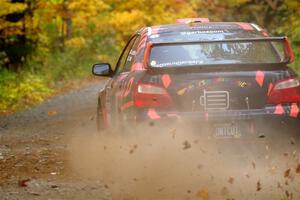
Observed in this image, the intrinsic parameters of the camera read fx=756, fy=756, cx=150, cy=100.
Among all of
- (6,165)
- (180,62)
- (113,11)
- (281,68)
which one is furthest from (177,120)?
(113,11)

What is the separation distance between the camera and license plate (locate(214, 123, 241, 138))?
750 centimetres

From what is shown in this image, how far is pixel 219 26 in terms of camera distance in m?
8.79

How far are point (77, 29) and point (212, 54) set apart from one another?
79.3 ft

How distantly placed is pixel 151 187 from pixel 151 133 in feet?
2.12

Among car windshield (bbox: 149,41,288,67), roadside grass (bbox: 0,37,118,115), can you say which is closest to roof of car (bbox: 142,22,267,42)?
car windshield (bbox: 149,41,288,67)

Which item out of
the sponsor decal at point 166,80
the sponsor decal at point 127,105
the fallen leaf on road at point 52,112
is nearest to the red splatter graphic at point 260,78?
the sponsor decal at point 166,80

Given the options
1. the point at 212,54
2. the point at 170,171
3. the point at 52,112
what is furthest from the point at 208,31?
the point at 52,112

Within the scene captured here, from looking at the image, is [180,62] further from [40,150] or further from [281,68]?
[40,150]

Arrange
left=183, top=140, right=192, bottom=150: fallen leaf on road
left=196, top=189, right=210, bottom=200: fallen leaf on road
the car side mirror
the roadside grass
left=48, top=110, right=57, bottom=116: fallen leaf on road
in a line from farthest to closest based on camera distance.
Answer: the roadside grass
left=48, top=110, right=57, bottom=116: fallen leaf on road
the car side mirror
left=183, top=140, right=192, bottom=150: fallen leaf on road
left=196, top=189, right=210, bottom=200: fallen leaf on road

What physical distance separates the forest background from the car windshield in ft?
35.1

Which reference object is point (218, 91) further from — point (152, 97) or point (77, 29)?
point (77, 29)

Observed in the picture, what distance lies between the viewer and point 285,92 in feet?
25.0

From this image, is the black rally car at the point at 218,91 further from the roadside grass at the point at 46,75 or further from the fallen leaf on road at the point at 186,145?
the roadside grass at the point at 46,75

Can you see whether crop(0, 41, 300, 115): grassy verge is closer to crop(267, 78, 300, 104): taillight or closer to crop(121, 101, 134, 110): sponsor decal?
crop(121, 101, 134, 110): sponsor decal
